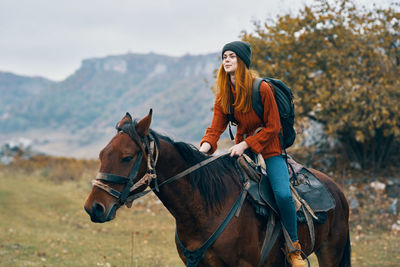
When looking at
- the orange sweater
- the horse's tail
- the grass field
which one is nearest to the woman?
the orange sweater

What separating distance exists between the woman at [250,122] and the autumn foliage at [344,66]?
7.99m

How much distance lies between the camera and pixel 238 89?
11.3 feet

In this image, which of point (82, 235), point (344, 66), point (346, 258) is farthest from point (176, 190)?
point (344, 66)

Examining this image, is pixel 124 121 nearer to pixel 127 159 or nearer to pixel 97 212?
pixel 127 159

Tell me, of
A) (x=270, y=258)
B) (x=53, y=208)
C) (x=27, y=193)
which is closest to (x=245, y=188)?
(x=270, y=258)

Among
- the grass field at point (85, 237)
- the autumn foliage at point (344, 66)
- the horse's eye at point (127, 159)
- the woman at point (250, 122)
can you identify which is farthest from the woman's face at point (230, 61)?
the autumn foliage at point (344, 66)

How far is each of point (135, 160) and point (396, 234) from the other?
9.21m

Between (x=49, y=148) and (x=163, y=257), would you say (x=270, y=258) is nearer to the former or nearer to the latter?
(x=163, y=257)

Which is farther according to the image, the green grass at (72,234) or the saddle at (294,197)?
the green grass at (72,234)

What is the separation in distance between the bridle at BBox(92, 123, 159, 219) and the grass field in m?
1.98

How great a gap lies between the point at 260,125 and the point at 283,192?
670 mm

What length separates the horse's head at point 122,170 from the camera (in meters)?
2.85

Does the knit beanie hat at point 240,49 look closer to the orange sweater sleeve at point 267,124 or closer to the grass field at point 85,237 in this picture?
the orange sweater sleeve at point 267,124

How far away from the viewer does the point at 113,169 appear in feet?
9.48
